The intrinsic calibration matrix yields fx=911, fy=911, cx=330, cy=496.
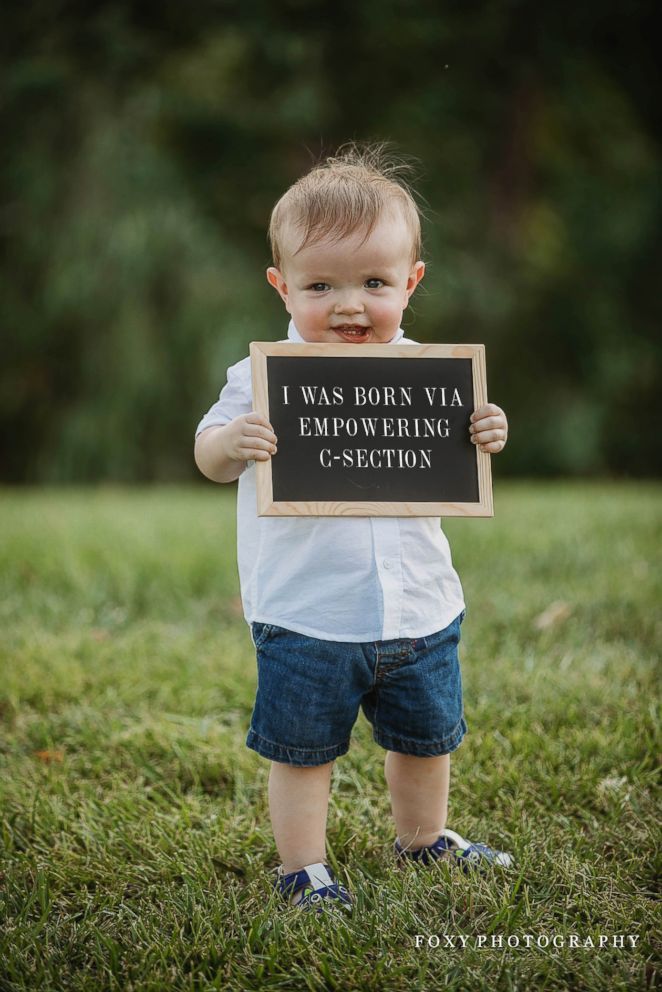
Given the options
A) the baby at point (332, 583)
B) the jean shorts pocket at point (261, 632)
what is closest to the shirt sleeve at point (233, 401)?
the baby at point (332, 583)

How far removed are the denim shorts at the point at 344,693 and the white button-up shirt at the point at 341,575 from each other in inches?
1.2

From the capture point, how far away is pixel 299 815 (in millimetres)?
1858

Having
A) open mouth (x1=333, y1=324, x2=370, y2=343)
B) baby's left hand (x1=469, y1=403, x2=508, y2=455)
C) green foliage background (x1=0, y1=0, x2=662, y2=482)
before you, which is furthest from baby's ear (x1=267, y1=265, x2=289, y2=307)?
green foliage background (x1=0, y1=0, x2=662, y2=482)

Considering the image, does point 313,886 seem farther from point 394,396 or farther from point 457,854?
point 394,396

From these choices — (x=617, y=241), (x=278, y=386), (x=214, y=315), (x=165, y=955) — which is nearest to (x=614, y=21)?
(x=617, y=241)

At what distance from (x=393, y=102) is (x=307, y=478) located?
35.0 ft

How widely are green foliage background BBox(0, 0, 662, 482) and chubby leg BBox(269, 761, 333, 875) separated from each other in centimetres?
796

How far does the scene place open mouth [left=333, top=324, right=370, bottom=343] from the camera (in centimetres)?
187

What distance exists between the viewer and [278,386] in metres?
1.80

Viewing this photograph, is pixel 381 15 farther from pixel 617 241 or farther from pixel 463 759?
pixel 463 759

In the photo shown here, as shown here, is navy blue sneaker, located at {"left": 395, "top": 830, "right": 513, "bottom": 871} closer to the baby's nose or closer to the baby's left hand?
the baby's left hand

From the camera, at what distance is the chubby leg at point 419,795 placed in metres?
1.96

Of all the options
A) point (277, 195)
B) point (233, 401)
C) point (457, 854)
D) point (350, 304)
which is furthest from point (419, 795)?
point (277, 195)

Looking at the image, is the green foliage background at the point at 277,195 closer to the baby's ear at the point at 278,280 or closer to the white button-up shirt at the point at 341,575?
the baby's ear at the point at 278,280
